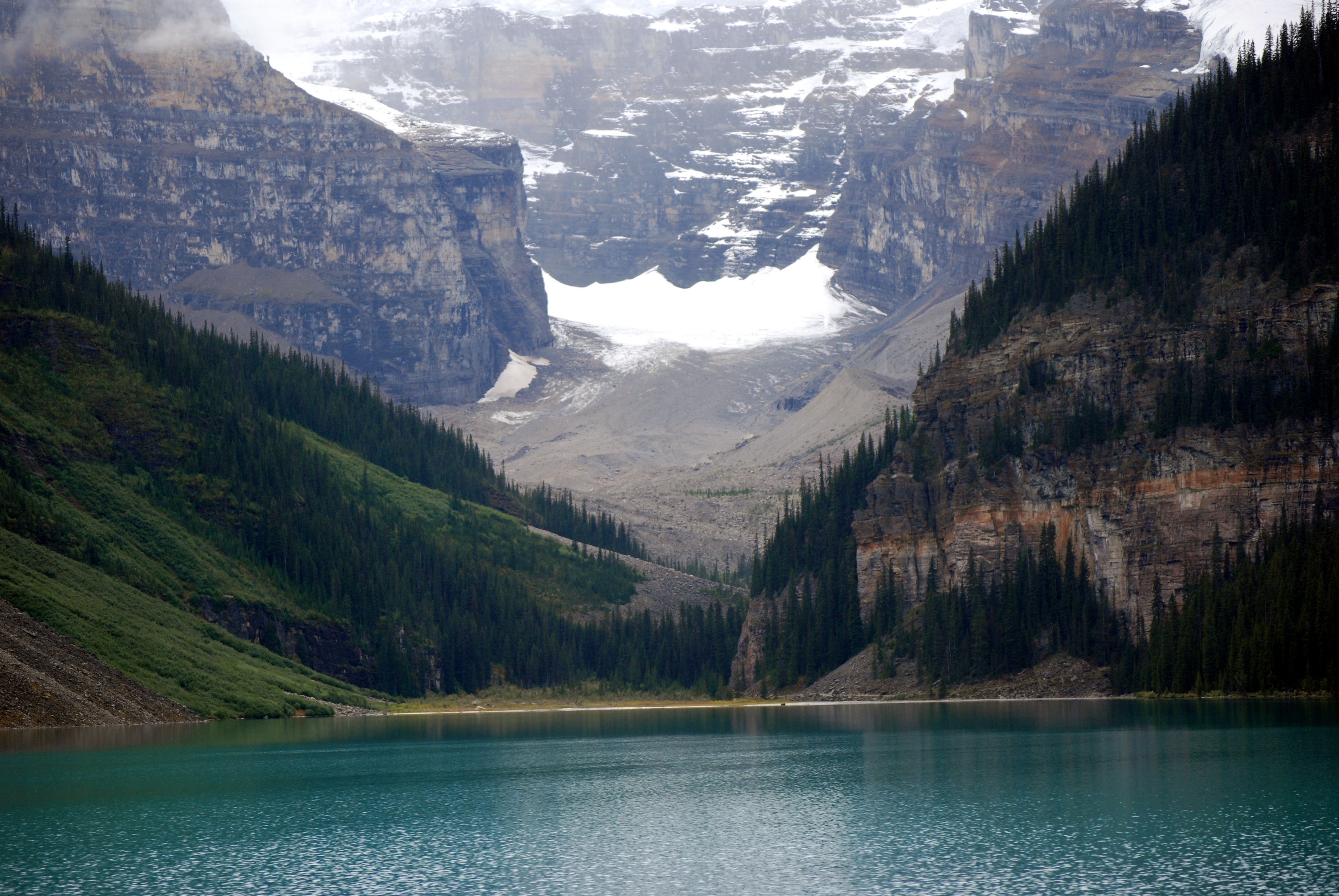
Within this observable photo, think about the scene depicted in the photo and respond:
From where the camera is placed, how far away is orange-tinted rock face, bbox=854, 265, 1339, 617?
127500 mm

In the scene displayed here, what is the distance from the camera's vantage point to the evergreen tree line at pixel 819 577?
6599 inches

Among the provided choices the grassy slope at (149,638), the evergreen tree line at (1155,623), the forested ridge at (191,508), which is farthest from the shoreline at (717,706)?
the forested ridge at (191,508)

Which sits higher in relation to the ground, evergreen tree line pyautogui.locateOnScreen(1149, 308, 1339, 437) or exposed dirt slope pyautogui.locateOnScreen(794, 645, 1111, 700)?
evergreen tree line pyautogui.locateOnScreen(1149, 308, 1339, 437)

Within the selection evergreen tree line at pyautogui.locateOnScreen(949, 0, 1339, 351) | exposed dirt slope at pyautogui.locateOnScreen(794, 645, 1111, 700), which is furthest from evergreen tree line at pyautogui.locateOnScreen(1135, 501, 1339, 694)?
evergreen tree line at pyautogui.locateOnScreen(949, 0, 1339, 351)

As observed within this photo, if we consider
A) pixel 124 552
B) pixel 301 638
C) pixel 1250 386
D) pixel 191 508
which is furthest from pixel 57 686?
pixel 1250 386

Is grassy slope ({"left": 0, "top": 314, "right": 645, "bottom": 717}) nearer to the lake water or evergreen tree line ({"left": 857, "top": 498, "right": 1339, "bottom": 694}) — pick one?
the lake water

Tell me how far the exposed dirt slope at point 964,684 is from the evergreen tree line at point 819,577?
3918 mm

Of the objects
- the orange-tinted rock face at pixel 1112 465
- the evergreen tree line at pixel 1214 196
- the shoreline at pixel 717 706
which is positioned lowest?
the shoreline at pixel 717 706

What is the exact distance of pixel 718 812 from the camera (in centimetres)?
7131

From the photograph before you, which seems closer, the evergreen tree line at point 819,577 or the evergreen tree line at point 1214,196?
the evergreen tree line at point 1214,196

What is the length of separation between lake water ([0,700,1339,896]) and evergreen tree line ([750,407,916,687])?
58066 mm

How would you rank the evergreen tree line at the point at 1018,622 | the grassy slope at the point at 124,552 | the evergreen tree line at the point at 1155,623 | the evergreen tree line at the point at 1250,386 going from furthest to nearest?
the evergreen tree line at the point at 1018,622, the grassy slope at the point at 124,552, the evergreen tree line at the point at 1250,386, the evergreen tree line at the point at 1155,623

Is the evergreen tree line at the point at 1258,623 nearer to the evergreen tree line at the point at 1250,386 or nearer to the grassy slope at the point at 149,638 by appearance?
the evergreen tree line at the point at 1250,386

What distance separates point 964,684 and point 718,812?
7690 centimetres
